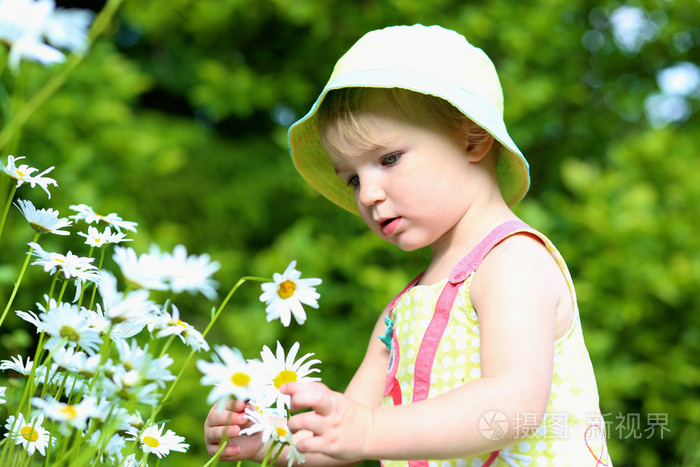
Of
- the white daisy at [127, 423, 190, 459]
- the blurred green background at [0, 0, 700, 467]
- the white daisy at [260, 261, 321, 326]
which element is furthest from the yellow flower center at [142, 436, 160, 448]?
the blurred green background at [0, 0, 700, 467]

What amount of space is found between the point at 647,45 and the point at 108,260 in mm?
2571

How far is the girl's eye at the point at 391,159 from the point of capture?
1152 millimetres

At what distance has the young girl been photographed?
1.01 meters

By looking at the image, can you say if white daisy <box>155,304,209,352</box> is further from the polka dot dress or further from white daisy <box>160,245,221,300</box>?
the polka dot dress

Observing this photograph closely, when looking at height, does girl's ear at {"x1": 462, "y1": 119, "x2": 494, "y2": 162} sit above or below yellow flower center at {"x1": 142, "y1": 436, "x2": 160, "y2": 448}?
A: above

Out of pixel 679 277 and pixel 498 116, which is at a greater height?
pixel 679 277

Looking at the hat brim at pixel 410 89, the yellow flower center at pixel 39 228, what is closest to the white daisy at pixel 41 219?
the yellow flower center at pixel 39 228

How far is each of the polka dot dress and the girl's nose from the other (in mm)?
171

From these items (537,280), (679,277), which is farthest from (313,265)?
(537,280)

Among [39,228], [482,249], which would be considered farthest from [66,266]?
[482,249]

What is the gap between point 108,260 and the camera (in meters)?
2.39

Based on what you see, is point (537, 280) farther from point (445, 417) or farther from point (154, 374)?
point (154, 374)

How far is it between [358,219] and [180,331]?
2108 mm

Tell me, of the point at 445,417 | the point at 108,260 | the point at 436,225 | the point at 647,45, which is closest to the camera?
the point at 445,417
